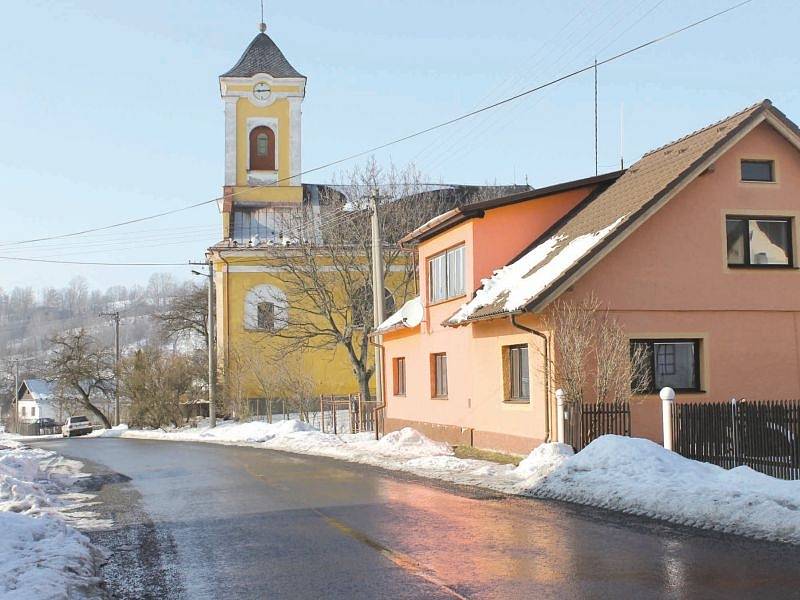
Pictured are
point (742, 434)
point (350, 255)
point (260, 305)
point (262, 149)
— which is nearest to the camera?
point (742, 434)

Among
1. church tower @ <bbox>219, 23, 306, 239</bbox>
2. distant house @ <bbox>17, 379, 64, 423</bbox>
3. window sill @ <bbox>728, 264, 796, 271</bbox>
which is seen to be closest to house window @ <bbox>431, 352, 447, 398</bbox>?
window sill @ <bbox>728, 264, 796, 271</bbox>

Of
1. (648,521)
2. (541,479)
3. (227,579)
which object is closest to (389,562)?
(227,579)

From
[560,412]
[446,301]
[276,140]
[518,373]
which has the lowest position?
[560,412]

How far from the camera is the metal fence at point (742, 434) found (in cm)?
1537

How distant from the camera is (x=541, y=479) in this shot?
15.2 metres

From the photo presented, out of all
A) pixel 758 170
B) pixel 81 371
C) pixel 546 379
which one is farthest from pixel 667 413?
pixel 81 371

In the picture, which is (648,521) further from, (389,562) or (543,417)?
(543,417)

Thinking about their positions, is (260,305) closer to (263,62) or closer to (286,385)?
(286,385)

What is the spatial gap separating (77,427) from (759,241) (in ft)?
168

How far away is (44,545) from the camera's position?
959 centimetres

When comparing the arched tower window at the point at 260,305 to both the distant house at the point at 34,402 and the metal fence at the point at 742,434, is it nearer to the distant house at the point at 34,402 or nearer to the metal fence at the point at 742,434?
the metal fence at the point at 742,434

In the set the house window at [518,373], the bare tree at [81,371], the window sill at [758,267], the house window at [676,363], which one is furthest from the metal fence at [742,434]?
the bare tree at [81,371]

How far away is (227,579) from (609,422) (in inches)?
429

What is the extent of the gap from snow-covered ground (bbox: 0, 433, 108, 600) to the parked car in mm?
47474
